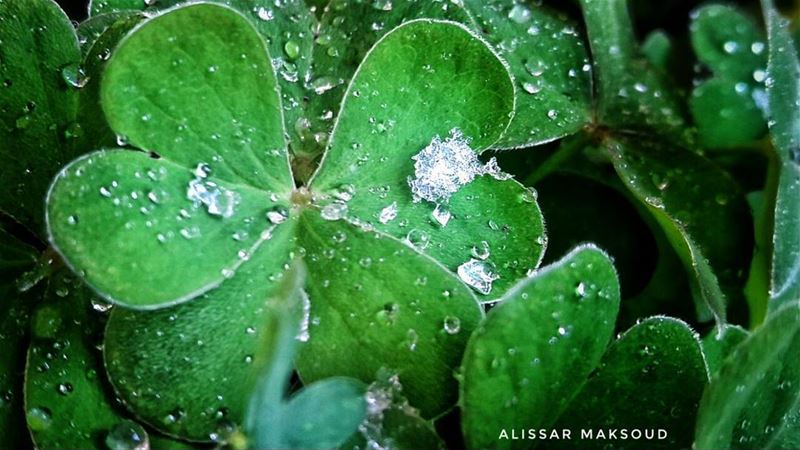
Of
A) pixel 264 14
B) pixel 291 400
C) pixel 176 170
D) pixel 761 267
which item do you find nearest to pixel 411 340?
pixel 291 400

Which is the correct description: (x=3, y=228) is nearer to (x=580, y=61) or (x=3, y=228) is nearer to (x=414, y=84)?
(x=414, y=84)

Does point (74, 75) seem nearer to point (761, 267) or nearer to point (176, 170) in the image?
point (176, 170)

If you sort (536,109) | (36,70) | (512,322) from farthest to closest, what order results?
1. (536,109)
2. (36,70)
3. (512,322)

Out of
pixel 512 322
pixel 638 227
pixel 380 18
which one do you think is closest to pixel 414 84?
pixel 380 18

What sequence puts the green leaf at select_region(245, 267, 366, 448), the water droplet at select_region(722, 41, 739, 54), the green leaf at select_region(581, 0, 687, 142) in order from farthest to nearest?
the water droplet at select_region(722, 41, 739, 54)
the green leaf at select_region(581, 0, 687, 142)
the green leaf at select_region(245, 267, 366, 448)

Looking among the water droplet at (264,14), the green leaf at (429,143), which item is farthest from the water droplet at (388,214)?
the water droplet at (264,14)

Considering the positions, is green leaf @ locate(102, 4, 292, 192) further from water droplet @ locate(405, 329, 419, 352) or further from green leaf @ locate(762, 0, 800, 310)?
green leaf @ locate(762, 0, 800, 310)

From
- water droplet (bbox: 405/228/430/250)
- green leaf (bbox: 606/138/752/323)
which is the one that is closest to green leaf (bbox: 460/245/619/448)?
water droplet (bbox: 405/228/430/250)

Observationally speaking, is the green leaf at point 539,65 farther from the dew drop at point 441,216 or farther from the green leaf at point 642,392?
the green leaf at point 642,392
